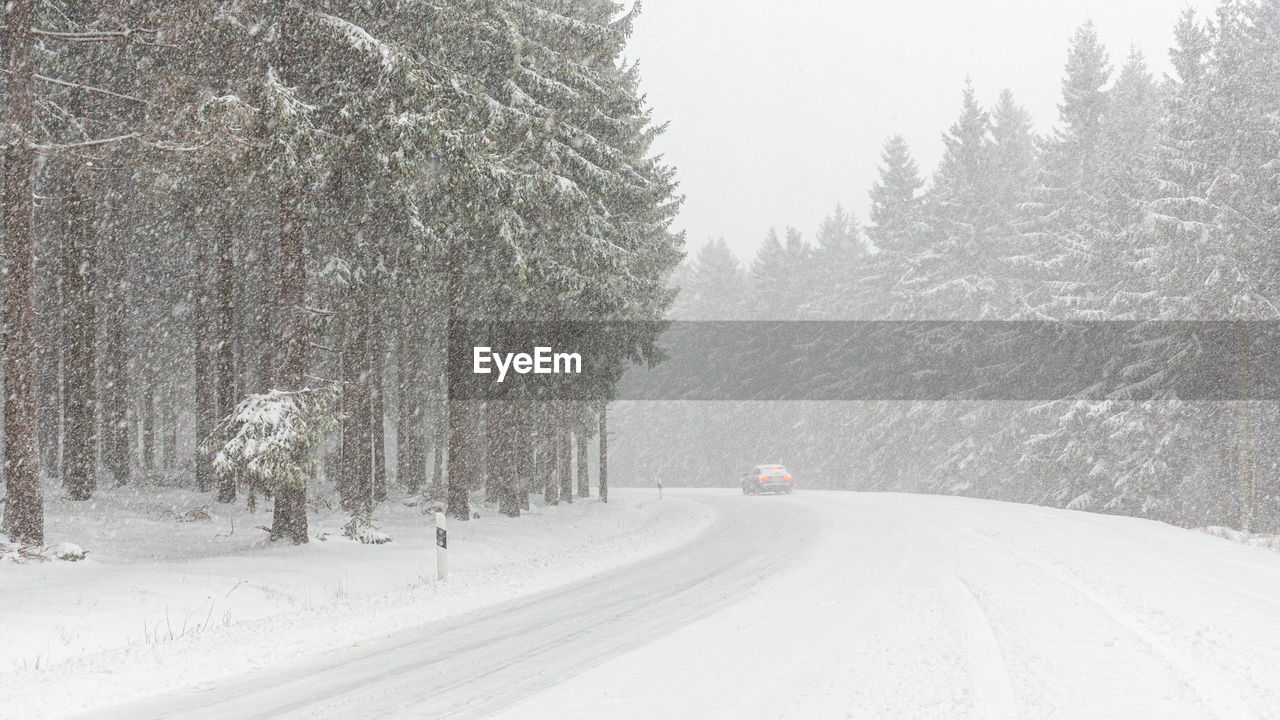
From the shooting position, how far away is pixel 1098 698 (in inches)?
251

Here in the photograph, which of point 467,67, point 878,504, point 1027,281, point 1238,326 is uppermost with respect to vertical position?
point 467,67

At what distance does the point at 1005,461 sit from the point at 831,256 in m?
26.8

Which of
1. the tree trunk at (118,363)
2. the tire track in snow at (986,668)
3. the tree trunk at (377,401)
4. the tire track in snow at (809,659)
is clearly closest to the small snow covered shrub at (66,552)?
the tree trunk at (118,363)

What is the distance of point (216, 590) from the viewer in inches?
417

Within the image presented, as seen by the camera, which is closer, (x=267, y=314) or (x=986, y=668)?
(x=986, y=668)

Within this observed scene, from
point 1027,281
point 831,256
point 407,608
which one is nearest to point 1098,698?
point 407,608

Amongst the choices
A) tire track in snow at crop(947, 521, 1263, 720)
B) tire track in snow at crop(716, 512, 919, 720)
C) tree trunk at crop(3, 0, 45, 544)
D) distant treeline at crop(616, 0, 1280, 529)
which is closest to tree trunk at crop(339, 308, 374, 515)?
tree trunk at crop(3, 0, 45, 544)

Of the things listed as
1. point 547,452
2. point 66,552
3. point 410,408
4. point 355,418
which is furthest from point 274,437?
point 547,452

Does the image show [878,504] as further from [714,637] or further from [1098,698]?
[1098,698]

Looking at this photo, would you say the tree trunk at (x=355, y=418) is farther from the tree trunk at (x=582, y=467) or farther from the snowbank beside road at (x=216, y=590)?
the tree trunk at (x=582, y=467)

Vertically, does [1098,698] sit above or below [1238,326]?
below

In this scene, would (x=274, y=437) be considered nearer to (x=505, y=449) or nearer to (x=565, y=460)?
(x=505, y=449)

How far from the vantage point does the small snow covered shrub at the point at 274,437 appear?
12.3 meters

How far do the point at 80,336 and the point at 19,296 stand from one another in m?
7.54
